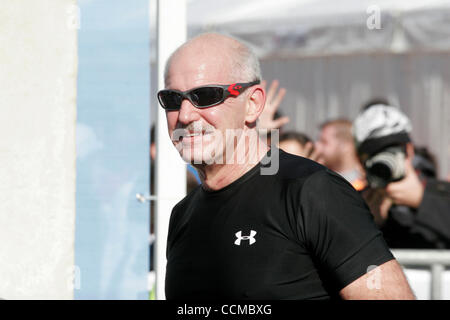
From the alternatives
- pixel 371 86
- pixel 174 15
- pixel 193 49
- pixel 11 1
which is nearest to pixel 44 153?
pixel 11 1

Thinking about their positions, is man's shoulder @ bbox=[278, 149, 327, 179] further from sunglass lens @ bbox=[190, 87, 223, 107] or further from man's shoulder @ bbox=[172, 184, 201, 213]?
man's shoulder @ bbox=[172, 184, 201, 213]

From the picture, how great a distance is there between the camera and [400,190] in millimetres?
3461

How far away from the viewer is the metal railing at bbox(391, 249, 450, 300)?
10.0 feet

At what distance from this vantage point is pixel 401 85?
27.9 ft

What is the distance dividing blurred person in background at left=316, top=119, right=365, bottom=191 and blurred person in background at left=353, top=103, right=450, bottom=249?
173 cm

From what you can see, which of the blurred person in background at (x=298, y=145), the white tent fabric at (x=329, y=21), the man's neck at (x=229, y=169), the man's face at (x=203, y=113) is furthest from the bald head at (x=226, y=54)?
the white tent fabric at (x=329, y=21)

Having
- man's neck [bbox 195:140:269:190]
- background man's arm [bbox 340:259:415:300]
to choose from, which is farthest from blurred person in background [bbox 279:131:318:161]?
background man's arm [bbox 340:259:415:300]

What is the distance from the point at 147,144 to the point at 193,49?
0.97 m

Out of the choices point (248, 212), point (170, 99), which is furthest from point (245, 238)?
point (170, 99)

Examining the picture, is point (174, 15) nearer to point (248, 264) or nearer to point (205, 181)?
point (205, 181)

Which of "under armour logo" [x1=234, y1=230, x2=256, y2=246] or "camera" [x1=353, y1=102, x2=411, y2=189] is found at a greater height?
"camera" [x1=353, y1=102, x2=411, y2=189]

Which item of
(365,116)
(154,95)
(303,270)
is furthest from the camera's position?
(365,116)
